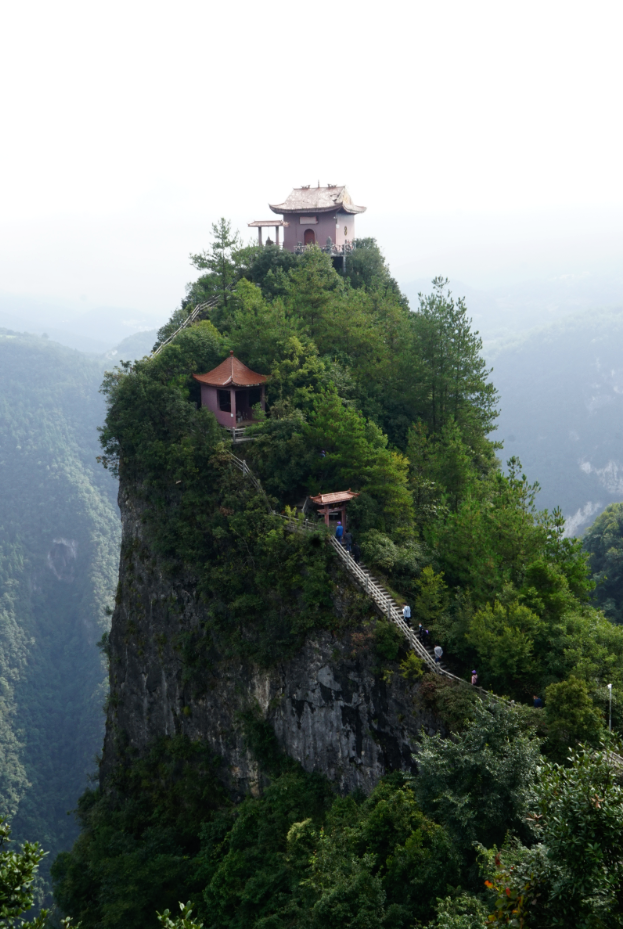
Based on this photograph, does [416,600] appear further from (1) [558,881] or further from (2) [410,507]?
(1) [558,881]

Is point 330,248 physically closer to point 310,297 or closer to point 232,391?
point 310,297

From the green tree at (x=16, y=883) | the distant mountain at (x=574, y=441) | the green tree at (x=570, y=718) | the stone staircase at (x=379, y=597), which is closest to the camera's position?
the green tree at (x=16, y=883)

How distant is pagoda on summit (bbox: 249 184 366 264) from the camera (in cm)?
5047

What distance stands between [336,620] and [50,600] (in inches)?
5197

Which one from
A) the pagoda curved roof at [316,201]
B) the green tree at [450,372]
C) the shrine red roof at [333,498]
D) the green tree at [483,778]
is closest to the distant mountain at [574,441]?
the pagoda curved roof at [316,201]

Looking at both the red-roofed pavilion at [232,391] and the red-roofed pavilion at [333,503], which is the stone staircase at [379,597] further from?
the red-roofed pavilion at [232,391]

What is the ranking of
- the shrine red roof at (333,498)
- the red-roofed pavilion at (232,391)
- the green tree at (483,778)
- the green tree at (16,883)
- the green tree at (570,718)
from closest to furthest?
1. the green tree at (16,883)
2. the green tree at (483,778)
3. the green tree at (570,718)
4. the shrine red roof at (333,498)
5. the red-roofed pavilion at (232,391)

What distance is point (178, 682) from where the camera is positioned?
112ft

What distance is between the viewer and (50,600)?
5719 inches

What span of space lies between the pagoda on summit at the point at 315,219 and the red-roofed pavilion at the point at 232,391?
718 inches

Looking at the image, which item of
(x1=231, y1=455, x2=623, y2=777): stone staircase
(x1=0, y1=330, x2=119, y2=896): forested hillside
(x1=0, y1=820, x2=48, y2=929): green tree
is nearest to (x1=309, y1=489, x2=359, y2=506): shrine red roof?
(x1=231, y1=455, x2=623, y2=777): stone staircase

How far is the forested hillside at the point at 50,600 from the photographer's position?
333ft

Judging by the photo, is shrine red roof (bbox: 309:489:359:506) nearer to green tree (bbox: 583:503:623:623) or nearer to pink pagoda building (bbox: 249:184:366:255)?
pink pagoda building (bbox: 249:184:366:255)

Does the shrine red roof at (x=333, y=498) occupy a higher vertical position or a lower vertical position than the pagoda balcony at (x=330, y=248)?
lower
